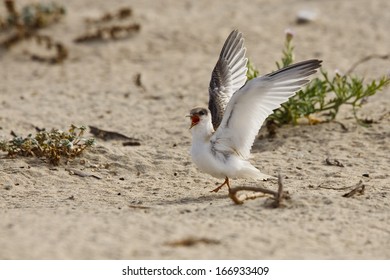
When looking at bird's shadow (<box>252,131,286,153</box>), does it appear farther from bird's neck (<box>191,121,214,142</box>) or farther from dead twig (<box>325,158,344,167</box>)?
bird's neck (<box>191,121,214,142</box>)

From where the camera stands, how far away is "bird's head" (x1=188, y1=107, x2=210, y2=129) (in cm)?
611

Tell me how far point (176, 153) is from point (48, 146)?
113 centimetres

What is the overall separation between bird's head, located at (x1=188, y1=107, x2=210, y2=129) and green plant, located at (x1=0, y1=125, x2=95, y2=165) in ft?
3.51

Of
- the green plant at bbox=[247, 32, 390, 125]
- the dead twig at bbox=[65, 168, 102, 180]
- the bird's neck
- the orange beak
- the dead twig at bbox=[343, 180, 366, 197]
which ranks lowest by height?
the dead twig at bbox=[65, 168, 102, 180]

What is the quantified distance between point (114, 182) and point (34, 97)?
2851 millimetres

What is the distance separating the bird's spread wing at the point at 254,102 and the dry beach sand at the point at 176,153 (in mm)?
439

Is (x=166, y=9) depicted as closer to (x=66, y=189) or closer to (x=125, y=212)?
(x=66, y=189)

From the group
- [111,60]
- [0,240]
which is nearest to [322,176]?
[0,240]

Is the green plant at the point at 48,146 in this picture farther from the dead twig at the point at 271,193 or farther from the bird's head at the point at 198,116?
the dead twig at the point at 271,193

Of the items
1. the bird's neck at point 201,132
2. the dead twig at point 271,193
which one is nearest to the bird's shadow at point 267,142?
the bird's neck at point 201,132

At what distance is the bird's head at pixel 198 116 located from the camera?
6.11m

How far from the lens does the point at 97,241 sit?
4.78 m

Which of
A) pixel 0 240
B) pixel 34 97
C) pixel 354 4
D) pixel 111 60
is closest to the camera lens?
pixel 0 240

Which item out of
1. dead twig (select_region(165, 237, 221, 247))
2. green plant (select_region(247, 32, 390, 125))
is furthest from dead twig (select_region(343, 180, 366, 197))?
green plant (select_region(247, 32, 390, 125))
